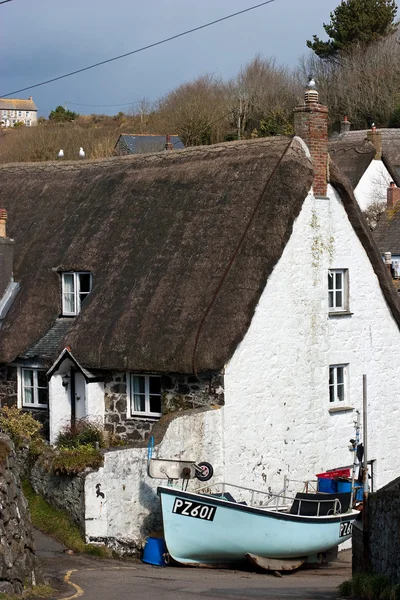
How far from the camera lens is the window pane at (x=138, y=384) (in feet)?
71.4

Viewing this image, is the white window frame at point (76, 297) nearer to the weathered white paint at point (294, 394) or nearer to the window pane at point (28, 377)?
the window pane at point (28, 377)

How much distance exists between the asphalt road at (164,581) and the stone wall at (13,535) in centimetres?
70

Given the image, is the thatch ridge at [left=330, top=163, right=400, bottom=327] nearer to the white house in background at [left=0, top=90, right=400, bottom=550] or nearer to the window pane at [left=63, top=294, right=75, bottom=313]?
the white house in background at [left=0, top=90, right=400, bottom=550]

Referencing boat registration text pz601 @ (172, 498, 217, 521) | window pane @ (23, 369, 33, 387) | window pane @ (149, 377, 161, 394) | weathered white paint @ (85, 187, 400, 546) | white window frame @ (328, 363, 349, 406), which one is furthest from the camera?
window pane @ (23, 369, 33, 387)

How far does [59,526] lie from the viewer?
19375mm

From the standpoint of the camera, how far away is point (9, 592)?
534 inches

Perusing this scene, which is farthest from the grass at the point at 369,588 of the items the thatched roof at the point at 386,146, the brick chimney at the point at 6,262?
the thatched roof at the point at 386,146

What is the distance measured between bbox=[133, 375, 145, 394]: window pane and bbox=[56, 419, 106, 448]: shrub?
114 centimetres

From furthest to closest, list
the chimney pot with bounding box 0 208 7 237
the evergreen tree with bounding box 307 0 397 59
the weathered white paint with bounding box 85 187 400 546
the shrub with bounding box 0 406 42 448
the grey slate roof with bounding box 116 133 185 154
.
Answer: the evergreen tree with bounding box 307 0 397 59 → the grey slate roof with bounding box 116 133 185 154 → the chimney pot with bounding box 0 208 7 237 → the shrub with bounding box 0 406 42 448 → the weathered white paint with bounding box 85 187 400 546

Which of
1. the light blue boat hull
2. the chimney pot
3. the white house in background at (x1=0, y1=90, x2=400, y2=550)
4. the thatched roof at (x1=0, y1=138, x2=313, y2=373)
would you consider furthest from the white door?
the chimney pot

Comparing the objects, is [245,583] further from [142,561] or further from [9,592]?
[9,592]

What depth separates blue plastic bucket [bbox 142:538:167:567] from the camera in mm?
19016

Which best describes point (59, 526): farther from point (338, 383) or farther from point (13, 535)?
point (338, 383)

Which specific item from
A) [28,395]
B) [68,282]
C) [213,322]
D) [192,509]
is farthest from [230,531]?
[68,282]
